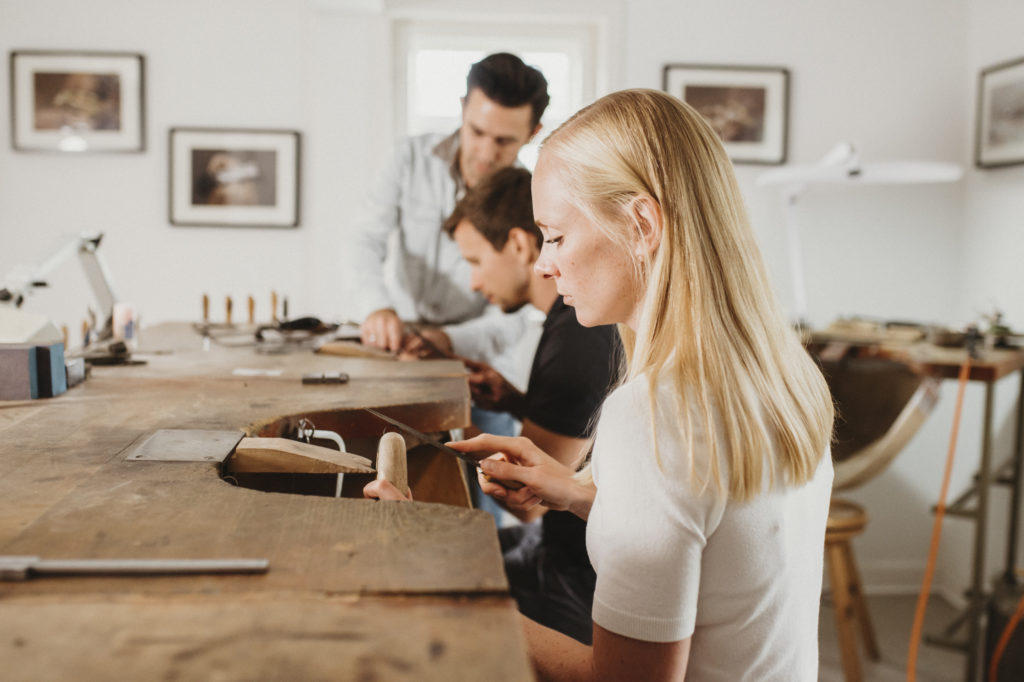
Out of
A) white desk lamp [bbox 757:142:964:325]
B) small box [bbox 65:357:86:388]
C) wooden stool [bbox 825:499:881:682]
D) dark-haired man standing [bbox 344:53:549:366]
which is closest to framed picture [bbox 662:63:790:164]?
white desk lamp [bbox 757:142:964:325]

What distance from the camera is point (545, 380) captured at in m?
1.62

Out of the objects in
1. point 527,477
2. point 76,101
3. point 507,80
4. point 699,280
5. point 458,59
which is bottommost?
point 527,477

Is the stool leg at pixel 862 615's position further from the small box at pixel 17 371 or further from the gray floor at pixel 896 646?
the small box at pixel 17 371

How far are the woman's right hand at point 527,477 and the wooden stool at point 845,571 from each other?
185 cm

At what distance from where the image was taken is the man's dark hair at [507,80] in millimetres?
2365

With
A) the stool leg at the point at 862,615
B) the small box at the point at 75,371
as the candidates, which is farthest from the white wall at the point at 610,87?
the small box at the point at 75,371

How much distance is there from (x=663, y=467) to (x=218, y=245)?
10.9 ft

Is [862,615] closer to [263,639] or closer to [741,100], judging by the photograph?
[741,100]

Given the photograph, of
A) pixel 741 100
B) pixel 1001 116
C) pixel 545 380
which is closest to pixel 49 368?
pixel 545 380

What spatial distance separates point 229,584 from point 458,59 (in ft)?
11.4

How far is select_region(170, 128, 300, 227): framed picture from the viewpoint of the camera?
366cm

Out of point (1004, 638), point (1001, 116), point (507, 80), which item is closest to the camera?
point (507, 80)

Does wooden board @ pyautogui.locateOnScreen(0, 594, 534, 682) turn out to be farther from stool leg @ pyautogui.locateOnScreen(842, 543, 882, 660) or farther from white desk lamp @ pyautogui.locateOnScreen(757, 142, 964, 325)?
stool leg @ pyautogui.locateOnScreen(842, 543, 882, 660)

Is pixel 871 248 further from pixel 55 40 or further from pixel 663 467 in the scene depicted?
pixel 55 40
